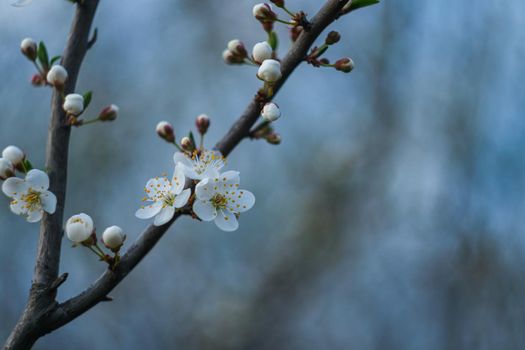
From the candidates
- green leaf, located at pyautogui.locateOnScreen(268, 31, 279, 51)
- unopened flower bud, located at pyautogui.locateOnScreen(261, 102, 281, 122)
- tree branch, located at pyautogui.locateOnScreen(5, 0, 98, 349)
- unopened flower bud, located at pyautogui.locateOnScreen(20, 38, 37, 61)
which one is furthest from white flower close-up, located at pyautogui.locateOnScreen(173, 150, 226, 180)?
unopened flower bud, located at pyautogui.locateOnScreen(20, 38, 37, 61)

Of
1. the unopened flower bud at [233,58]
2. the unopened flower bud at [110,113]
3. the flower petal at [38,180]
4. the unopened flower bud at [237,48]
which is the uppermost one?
the unopened flower bud at [237,48]

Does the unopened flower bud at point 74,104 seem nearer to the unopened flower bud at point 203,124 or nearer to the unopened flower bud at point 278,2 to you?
the unopened flower bud at point 203,124

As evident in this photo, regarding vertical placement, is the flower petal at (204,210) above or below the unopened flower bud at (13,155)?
above

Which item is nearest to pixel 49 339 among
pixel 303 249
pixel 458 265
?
pixel 303 249

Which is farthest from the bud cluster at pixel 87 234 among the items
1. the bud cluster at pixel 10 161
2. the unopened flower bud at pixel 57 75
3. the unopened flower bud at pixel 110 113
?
the unopened flower bud at pixel 110 113

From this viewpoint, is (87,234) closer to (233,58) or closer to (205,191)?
(205,191)

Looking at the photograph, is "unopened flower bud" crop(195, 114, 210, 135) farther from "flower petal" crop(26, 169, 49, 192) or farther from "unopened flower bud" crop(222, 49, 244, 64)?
"flower petal" crop(26, 169, 49, 192)
